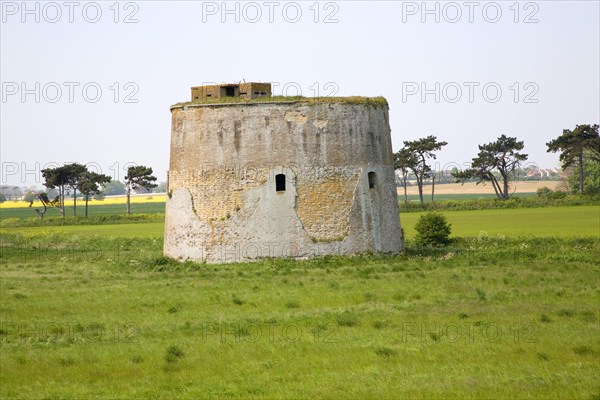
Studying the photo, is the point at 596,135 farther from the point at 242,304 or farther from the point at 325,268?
the point at 242,304

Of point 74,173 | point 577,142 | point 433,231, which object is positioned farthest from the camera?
point 74,173

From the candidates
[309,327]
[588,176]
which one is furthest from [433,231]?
[588,176]

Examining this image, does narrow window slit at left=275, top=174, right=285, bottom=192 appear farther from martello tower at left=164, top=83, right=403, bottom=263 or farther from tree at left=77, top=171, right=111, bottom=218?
tree at left=77, top=171, right=111, bottom=218

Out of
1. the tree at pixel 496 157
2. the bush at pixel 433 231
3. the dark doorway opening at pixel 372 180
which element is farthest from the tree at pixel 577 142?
the dark doorway opening at pixel 372 180

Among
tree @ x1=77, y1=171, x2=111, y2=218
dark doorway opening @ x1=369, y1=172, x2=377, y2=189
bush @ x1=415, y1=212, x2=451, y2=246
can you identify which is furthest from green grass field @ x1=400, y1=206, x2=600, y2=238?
tree @ x1=77, y1=171, x2=111, y2=218

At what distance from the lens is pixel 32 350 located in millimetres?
17125

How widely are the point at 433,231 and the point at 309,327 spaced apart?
1912 cm

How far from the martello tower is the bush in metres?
6.34

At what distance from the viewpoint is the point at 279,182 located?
30766 mm

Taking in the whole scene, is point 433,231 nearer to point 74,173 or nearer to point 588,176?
point 74,173

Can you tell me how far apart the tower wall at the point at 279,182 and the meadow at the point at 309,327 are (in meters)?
0.81

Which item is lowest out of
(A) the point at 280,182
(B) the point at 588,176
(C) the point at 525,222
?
(C) the point at 525,222

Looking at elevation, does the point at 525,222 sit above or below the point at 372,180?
below

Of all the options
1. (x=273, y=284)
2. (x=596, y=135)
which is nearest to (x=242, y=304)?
(x=273, y=284)
